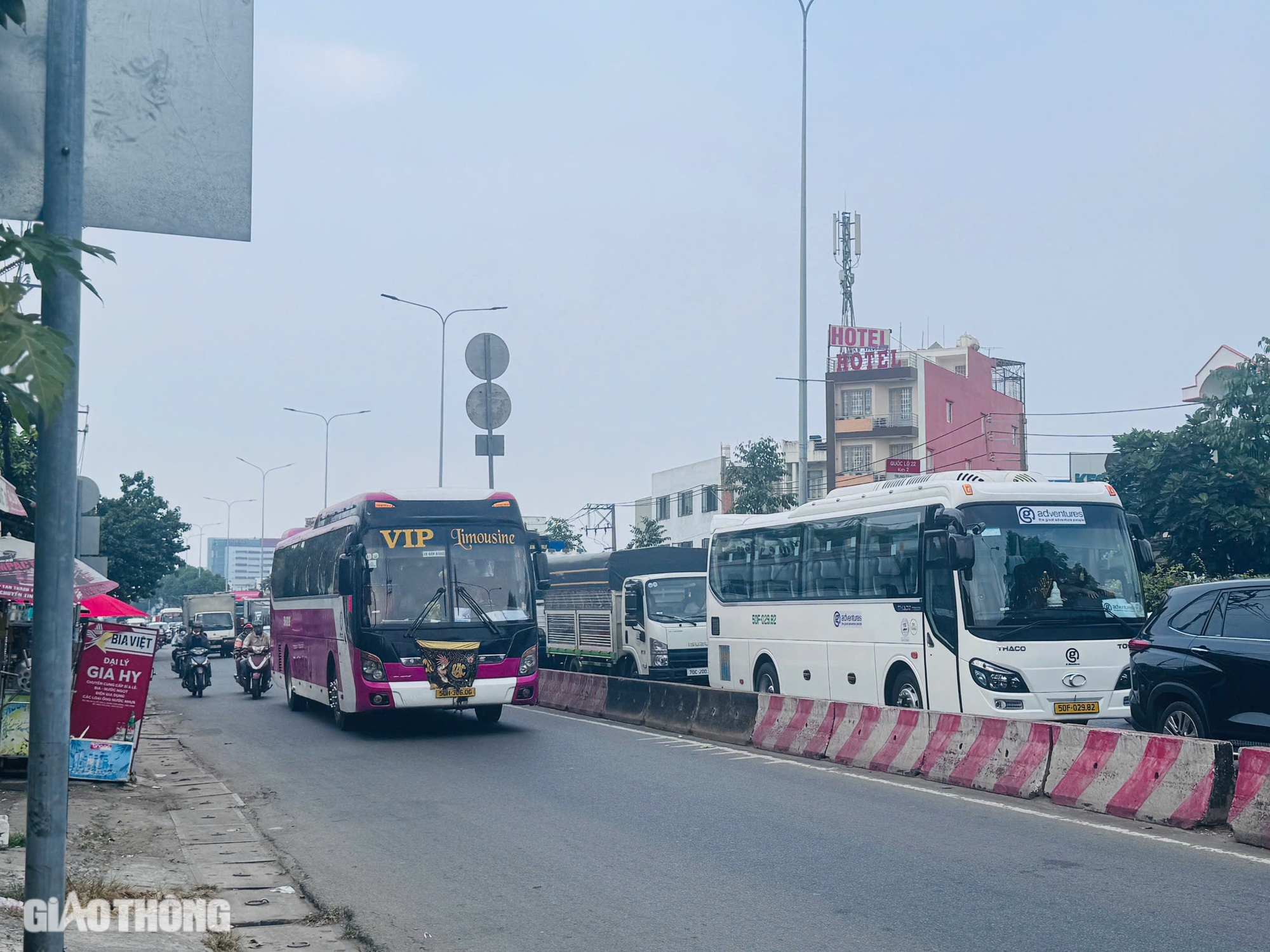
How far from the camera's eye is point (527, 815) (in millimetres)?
10305

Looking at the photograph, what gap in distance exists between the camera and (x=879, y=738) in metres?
13.0

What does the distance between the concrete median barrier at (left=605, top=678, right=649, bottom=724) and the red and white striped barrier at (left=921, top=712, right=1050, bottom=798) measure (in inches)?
277

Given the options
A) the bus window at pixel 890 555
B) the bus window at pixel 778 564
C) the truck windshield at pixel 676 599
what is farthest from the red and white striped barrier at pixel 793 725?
the truck windshield at pixel 676 599

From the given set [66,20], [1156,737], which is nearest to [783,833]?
[1156,737]

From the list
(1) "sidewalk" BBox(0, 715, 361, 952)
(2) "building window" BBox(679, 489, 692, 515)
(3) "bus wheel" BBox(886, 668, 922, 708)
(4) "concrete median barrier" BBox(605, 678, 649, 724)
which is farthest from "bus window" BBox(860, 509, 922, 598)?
(2) "building window" BBox(679, 489, 692, 515)

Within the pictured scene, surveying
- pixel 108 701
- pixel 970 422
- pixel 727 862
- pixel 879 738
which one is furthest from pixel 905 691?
pixel 970 422

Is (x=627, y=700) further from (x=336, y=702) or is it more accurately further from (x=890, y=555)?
(x=890, y=555)

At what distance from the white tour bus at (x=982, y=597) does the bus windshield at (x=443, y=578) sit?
4.31 meters

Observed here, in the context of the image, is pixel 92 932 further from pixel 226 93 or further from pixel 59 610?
pixel 226 93

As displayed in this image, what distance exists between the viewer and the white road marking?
27.5 feet

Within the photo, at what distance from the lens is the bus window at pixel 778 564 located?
59.2 ft

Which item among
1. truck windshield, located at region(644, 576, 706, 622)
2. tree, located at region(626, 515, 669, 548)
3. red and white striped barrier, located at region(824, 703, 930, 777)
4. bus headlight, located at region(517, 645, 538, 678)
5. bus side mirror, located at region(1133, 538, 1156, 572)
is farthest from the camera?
tree, located at region(626, 515, 669, 548)

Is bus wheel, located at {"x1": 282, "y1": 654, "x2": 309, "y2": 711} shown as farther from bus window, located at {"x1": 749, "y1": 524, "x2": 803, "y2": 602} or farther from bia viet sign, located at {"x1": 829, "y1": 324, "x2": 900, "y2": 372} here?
bia viet sign, located at {"x1": 829, "y1": 324, "x2": 900, "y2": 372}

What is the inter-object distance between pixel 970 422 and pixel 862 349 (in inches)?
260
